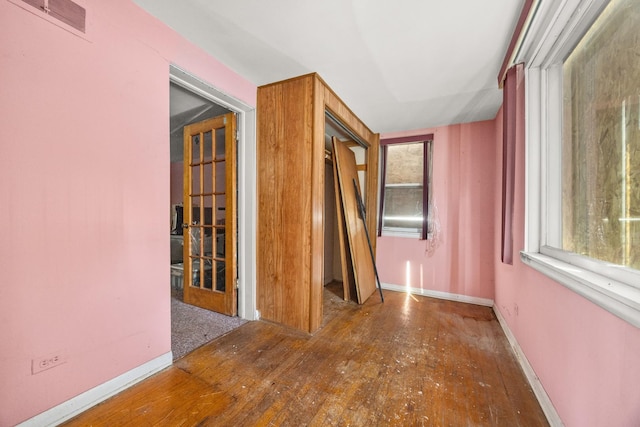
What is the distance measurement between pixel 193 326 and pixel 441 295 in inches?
120

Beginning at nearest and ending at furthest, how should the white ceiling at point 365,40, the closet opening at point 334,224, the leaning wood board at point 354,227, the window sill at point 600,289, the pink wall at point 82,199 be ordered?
the window sill at point 600,289 < the pink wall at point 82,199 < the white ceiling at point 365,40 < the leaning wood board at point 354,227 < the closet opening at point 334,224

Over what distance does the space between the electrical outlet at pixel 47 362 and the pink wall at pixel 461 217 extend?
3431 millimetres

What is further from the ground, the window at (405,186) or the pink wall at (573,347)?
the window at (405,186)

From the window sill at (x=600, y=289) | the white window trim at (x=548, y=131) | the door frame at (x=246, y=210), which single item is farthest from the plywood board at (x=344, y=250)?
the window sill at (x=600, y=289)

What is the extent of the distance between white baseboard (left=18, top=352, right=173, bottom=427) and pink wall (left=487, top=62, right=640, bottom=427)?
7.64 feet

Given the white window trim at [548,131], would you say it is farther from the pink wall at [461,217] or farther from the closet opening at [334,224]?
the closet opening at [334,224]

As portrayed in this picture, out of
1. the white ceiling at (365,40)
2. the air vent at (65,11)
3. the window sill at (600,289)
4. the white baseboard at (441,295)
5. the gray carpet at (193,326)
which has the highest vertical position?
the white ceiling at (365,40)

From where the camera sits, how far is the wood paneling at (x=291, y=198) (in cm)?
216

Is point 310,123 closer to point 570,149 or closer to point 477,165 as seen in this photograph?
point 570,149

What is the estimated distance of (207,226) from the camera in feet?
8.76

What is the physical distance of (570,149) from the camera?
1.49 metres

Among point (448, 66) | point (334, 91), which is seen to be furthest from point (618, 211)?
point (334, 91)

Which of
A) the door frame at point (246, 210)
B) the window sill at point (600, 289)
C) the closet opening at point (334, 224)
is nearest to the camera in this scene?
the window sill at point (600, 289)

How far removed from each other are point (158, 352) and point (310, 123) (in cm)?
210
